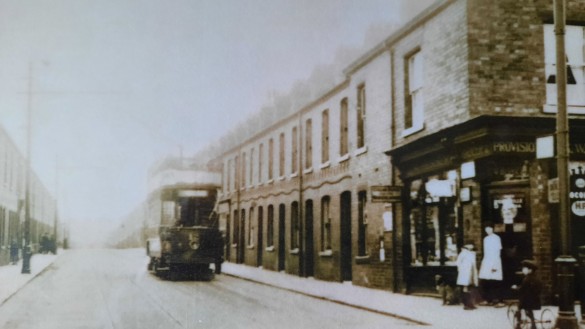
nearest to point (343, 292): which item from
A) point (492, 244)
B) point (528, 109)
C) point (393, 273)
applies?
point (393, 273)

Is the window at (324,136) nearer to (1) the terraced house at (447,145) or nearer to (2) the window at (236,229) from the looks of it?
(1) the terraced house at (447,145)

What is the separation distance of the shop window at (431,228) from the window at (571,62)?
3493mm

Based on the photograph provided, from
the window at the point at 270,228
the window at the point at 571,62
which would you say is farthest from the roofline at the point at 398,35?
the window at the point at 270,228

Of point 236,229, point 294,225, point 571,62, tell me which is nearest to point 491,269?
point 571,62

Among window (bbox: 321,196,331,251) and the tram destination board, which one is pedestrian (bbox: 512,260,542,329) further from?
window (bbox: 321,196,331,251)

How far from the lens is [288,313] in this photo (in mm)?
13109

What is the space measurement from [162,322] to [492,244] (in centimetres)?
715

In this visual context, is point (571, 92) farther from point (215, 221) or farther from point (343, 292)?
point (215, 221)

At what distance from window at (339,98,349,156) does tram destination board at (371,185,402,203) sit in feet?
17.5

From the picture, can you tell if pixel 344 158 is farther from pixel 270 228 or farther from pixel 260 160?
pixel 260 160

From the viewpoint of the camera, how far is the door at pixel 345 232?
2239 cm

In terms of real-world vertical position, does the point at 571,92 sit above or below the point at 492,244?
above

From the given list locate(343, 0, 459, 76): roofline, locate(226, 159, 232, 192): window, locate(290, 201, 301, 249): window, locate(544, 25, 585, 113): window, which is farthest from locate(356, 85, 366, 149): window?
locate(226, 159, 232, 192): window

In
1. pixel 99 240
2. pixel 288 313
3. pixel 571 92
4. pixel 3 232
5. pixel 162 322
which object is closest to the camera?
pixel 162 322
